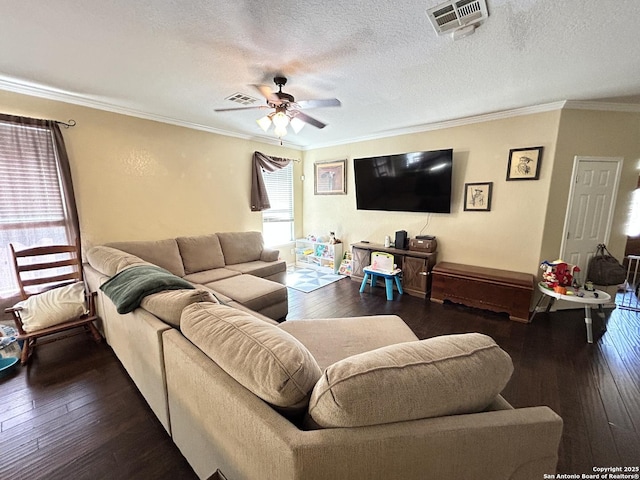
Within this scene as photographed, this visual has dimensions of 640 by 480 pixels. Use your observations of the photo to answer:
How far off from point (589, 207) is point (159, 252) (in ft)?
16.8

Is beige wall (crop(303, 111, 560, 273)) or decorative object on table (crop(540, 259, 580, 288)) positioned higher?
beige wall (crop(303, 111, 560, 273))

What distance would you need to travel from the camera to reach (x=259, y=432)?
0.77m

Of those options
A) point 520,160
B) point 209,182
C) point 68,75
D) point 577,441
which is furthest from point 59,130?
point 520,160

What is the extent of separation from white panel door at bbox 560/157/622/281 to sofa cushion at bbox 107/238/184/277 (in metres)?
4.67

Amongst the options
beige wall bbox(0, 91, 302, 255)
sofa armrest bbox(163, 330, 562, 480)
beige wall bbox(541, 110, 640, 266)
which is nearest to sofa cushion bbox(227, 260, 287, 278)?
beige wall bbox(0, 91, 302, 255)

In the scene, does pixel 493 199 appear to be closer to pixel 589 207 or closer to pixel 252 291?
pixel 589 207

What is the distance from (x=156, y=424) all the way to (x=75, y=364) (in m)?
1.14

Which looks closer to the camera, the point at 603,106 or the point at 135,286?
the point at 135,286

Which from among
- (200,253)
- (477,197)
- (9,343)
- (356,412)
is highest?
(477,197)

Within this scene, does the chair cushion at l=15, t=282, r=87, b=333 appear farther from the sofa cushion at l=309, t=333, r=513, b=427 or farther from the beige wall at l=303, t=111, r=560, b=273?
the beige wall at l=303, t=111, r=560, b=273

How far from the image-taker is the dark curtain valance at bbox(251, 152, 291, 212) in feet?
14.4

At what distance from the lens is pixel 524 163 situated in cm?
310

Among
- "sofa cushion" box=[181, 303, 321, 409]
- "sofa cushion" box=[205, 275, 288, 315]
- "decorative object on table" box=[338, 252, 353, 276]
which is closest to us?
"sofa cushion" box=[181, 303, 321, 409]

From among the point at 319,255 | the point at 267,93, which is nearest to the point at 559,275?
the point at 267,93
